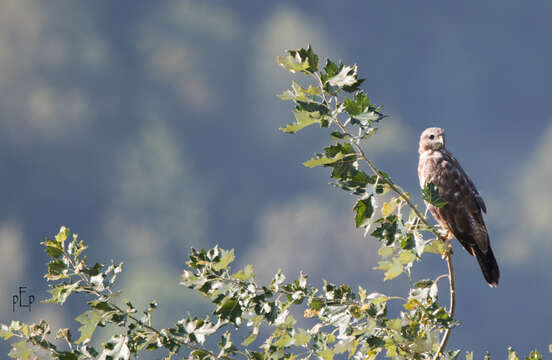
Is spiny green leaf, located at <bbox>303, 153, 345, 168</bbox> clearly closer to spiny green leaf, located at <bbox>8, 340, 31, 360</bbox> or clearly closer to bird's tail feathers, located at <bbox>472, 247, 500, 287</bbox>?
spiny green leaf, located at <bbox>8, 340, 31, 360</bbox>

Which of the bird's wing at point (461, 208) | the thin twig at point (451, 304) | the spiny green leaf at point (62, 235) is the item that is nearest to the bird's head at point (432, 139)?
the bird's wing at point (461, 208)

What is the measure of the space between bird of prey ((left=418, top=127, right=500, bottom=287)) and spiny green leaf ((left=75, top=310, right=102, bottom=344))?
14.5 feet

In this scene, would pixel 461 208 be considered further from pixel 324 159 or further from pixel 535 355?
pixel 324 159

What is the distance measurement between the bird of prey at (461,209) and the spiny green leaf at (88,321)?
4.41 meters

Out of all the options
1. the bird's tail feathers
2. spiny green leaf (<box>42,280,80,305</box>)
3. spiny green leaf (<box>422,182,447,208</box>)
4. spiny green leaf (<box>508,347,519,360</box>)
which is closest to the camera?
spiny green leaf (<box>422,182,447,208</box>)

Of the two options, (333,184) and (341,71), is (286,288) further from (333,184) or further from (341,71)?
(341,71)

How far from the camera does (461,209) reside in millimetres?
6957

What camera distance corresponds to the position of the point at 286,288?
4.21m

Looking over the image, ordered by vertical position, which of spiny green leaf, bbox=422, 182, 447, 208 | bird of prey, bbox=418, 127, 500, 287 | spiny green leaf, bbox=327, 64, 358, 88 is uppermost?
bird of prey, bbox=418, 127, 500, 287

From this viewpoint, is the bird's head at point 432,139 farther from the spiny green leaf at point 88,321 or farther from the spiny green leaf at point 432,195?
the spiny green leaf at point 88,321

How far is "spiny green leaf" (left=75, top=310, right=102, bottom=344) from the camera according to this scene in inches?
144

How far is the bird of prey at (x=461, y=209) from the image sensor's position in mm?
6852

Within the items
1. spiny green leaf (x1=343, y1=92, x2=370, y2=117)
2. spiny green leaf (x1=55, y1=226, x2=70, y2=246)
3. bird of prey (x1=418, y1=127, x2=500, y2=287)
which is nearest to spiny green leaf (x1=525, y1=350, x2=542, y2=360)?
spiny green leaf (x1=343, y1=92, x2=370, y2=117)

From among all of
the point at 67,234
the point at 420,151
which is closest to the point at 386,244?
the point at 67,234
